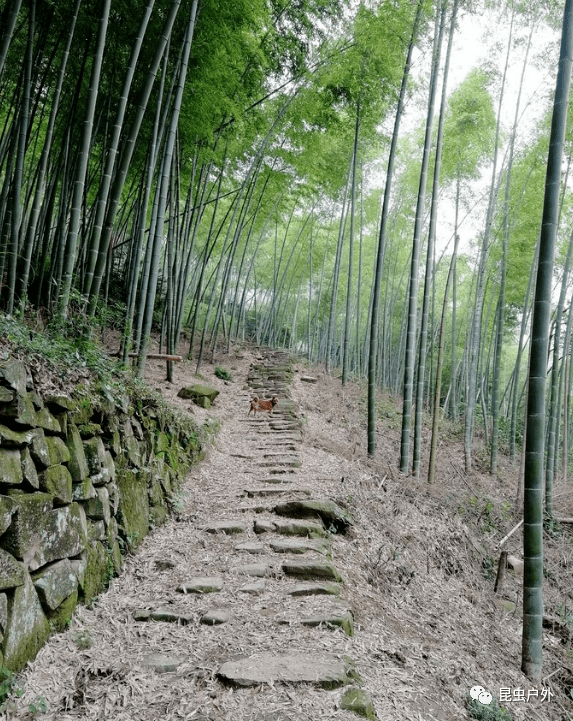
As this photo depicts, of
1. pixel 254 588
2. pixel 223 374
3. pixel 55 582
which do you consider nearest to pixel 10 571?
pixel 55 582

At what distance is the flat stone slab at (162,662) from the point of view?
1.69 meters

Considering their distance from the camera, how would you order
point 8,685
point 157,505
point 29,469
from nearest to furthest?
point 8,685 < point 29,469 < point 157,505

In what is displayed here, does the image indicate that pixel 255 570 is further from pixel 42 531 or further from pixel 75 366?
pixel 75 366

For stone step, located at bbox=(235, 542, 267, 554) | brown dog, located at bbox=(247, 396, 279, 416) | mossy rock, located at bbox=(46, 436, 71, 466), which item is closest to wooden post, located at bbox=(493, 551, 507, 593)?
stone step, located at bbox=(235, 542, 267, 554)

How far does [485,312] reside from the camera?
12.0m

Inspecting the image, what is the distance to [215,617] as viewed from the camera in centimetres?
202

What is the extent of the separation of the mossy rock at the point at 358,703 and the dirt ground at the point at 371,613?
3 centimetres

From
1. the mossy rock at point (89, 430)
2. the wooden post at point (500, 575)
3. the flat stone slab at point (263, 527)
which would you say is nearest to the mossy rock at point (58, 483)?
the mossy rock at point (89, 430)

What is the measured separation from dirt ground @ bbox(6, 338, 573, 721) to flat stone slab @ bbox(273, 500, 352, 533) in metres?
0.11

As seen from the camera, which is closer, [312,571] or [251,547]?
[312,571]

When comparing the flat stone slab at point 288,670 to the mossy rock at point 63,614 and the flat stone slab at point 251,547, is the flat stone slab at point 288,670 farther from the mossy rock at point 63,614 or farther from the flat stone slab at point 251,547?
the flat stone slab at point 251,547

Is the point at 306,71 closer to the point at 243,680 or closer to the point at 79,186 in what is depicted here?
the point at 79,186

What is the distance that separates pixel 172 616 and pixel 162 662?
314 mm

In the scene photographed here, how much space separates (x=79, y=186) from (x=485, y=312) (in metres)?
11.1
